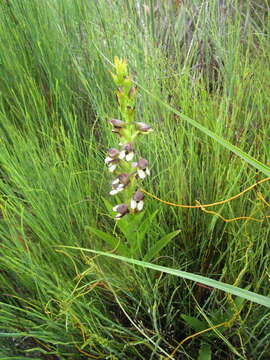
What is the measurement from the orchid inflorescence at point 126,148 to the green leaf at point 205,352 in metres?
0.38

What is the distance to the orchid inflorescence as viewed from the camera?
879mm

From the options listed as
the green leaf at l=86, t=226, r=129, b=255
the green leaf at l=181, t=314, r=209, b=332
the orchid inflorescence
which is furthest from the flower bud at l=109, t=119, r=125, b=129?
the green leaf at l=181, t=314, r=209, b=332

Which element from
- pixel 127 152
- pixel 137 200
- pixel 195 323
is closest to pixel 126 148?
pixel 127 152

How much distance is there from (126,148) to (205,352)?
524 millimetres

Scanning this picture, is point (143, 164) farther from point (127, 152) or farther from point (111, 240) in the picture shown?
point (111, 240)

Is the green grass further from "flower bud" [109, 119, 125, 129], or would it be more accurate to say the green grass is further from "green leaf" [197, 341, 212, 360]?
"flower bud" [109, 119, 125, 129]

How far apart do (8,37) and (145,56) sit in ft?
2.06

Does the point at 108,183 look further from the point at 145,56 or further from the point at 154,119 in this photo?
the point at 145,56

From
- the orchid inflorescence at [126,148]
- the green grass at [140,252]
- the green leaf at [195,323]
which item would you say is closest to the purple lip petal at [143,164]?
the orchid inflorescence at [126,148]

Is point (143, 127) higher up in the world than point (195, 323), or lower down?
higher up

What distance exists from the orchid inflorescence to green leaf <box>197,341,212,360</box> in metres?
0.38

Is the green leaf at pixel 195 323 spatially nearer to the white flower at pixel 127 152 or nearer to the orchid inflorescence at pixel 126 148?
the orchid inflorescence at pixel 126 148

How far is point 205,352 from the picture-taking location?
988 millimetres

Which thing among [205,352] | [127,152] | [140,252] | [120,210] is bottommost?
[205,352]
